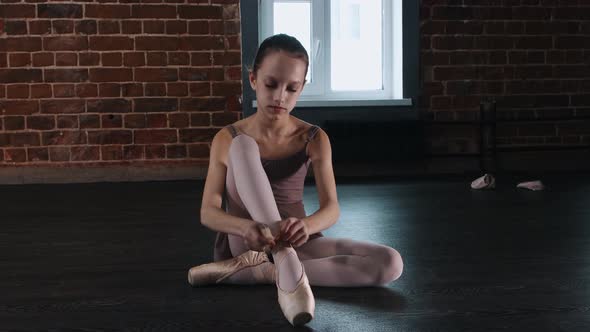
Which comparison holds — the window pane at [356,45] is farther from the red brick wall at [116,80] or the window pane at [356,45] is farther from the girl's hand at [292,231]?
the girl's hand at [292,231]

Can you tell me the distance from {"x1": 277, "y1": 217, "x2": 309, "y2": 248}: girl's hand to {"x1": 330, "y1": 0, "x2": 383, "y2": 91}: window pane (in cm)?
380

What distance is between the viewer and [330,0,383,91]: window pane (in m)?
5.18

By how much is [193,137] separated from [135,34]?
0.89m

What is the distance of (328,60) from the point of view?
17.0ft

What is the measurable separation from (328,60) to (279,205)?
346 cm

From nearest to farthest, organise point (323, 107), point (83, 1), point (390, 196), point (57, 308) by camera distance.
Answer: point (57, 308) → point (390, 196) → point (83, 1) → point (323, 107)

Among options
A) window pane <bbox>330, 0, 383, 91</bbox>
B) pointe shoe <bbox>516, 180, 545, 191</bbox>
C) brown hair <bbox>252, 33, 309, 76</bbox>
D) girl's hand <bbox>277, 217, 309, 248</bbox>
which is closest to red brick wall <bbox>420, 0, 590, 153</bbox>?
window pane <bbox>330, 0, 383, 91</bbox>

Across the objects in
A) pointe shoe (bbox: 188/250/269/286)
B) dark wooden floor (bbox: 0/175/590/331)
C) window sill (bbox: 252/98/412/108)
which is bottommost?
dark wooden floor (bbox: 0/175/590/331)

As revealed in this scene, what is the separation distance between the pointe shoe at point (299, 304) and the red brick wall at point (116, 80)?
3.56 m

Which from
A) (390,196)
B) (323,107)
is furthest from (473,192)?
(323,107)

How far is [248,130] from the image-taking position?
1813 millimetres

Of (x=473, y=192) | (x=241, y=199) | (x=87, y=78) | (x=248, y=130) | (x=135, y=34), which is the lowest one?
(x=473, y=192)

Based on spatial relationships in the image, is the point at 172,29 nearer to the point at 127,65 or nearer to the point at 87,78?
the point at 127,65

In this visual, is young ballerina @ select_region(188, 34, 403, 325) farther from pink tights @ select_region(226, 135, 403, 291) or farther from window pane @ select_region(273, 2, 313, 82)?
window pane @ select_region(273, 2, 313, 82)
